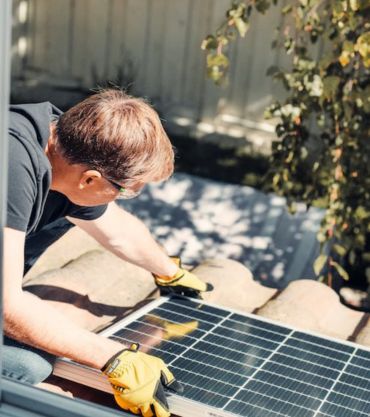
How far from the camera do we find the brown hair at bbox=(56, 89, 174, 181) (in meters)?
3.00

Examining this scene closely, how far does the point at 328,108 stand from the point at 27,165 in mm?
2323

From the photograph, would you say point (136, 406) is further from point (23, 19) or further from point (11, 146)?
point (23, 19)

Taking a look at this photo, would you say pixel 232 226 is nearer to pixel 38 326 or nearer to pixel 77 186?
pixel 77 186

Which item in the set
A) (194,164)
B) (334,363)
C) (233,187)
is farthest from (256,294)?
(194,164)

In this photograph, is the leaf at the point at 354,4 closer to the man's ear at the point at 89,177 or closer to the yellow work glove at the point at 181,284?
the yellow work glove at the point at 181,284

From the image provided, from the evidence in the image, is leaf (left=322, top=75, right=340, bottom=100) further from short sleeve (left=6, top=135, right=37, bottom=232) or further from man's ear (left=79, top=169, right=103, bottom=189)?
short sleeve (left=6, top=135, right=37, bottom=232)

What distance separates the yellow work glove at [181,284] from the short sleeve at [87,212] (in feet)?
1.52

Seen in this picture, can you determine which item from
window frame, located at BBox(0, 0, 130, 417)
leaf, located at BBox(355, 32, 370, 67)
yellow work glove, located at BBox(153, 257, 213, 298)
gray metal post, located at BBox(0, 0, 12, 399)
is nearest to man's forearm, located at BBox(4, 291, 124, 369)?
window frame, located at BBox(0, 0, 130, 417)

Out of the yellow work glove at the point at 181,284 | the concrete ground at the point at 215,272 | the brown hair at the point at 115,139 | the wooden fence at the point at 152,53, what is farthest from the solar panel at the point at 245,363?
the wooden fence at the point at 152,53

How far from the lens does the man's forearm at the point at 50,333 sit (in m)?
2.92

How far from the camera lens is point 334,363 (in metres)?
3.47

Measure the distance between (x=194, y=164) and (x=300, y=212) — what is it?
160 centimetres

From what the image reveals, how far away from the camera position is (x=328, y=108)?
190 inches

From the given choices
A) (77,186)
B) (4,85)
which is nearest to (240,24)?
(77,186)
